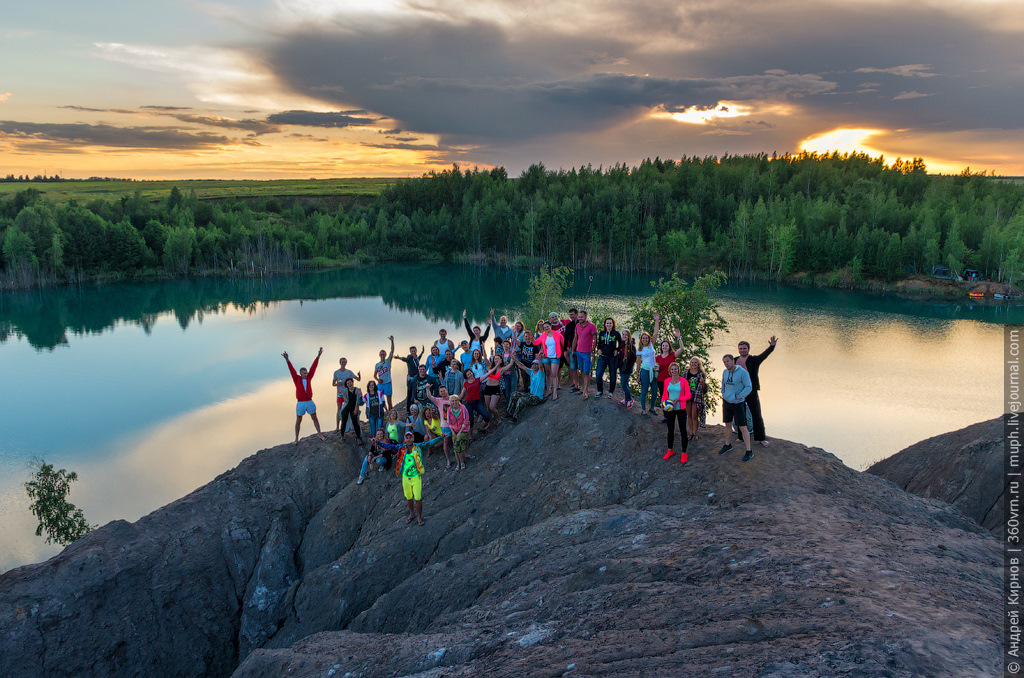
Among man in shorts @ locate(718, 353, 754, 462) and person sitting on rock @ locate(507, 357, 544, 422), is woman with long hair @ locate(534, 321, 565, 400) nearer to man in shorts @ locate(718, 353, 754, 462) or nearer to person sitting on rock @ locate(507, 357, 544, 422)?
person sitting on rock @ locate(507, 357, 544, 422)

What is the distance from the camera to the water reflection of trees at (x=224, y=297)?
190 feet

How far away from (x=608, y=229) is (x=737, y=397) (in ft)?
291

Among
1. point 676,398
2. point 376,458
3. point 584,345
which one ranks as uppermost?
point 584,345

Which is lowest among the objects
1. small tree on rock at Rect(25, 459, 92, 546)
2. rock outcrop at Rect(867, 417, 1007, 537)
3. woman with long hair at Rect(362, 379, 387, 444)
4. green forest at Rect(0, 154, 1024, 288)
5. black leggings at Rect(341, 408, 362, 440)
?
small tree on rock at Rect(25, 459, 92, 546)

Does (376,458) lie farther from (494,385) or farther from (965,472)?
(965,472)

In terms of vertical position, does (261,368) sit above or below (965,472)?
below

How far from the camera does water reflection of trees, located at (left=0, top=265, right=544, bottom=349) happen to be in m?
57.8

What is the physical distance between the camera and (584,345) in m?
14.1

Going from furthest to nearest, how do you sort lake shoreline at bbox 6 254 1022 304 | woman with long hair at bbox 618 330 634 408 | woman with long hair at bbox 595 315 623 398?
lake shoreline at bbox 6 254 1022 304
woman with long hair at bbox 595 315 623 398
woman with long hair at bbox 618 330 634 408

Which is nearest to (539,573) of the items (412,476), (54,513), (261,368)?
(412,476)

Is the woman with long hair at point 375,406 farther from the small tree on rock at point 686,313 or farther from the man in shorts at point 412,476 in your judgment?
the small tree on rock at point 686,313

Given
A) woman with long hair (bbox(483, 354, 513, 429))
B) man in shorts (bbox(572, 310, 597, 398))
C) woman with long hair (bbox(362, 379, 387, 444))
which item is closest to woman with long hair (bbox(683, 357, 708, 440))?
A: man in shorts (bbox(572, 310, 597, 398))

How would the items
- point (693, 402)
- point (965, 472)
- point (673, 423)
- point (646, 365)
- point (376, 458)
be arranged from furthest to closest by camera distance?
point (376, 458) < point (965, 472) < point (646, 365) < point (693, 402) < point (673, 423)

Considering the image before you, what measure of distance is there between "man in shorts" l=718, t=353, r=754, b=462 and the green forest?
70.4 metres
